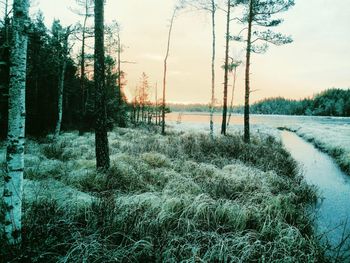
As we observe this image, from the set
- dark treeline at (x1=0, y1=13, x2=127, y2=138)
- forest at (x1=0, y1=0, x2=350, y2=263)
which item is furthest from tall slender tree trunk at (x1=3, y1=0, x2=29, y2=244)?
dark treeline at (x1=0, y1=13, x2=127, y2=138)

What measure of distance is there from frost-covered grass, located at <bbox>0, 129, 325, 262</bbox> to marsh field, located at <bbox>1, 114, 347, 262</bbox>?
19mm

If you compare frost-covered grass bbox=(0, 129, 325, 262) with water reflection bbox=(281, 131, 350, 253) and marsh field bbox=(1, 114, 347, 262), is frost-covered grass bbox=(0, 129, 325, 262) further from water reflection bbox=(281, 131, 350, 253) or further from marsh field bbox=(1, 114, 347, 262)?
water reflection bbox=(281, 131, 350, 253)

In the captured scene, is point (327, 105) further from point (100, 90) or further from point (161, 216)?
point (161, 216)

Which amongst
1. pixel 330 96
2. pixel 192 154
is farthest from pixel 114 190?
pixel 330 96

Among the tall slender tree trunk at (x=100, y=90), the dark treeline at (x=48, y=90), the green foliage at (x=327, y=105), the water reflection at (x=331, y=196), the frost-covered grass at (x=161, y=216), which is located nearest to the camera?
the frost-covered grass at (x=161, y=216)

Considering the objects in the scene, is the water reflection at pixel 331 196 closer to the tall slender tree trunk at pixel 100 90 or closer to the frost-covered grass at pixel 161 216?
the frost-covered grass at pixel 161 216

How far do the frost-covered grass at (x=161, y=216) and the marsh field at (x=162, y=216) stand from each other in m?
0.02

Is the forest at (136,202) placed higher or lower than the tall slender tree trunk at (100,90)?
lower

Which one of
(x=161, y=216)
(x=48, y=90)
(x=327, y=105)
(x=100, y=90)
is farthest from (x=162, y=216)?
(x=327, y=105)

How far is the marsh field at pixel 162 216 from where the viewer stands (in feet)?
13.6

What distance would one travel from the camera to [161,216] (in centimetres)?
521

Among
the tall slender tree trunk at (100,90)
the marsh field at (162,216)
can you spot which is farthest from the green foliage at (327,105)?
the tall slender tree trunk at (100,90)

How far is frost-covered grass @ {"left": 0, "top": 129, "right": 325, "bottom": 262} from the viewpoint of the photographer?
13.6ft

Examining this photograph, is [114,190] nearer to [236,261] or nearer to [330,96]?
[236,261]
